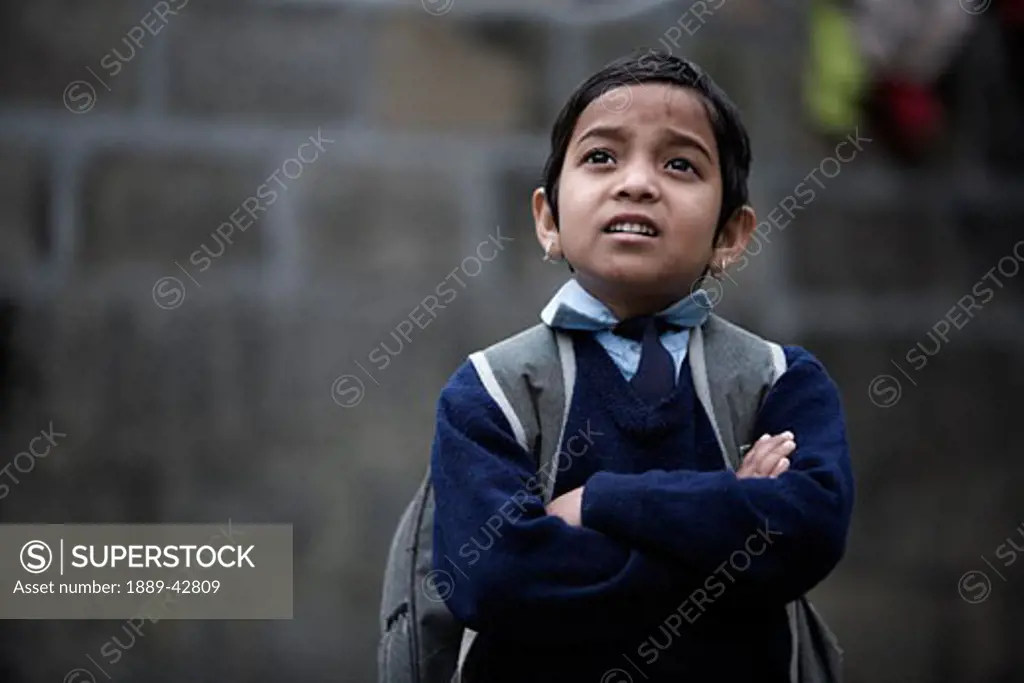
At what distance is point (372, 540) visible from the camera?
4449mm

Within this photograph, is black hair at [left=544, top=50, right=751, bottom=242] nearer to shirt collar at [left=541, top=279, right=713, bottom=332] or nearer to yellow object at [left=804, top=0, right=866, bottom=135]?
shirt collar at [left=541, top=279, right=713, bottom=332]

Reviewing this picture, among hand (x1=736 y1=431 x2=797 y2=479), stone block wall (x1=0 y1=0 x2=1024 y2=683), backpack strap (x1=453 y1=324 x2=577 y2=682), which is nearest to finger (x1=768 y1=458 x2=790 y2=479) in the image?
hand (x1=736 y1=431 x2=797 y2=479)

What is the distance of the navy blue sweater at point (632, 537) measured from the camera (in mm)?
1783

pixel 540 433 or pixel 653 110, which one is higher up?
pixel 653 110

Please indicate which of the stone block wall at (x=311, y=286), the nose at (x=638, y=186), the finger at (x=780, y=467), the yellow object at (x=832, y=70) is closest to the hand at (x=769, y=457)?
the finger at (x=780, y=467)

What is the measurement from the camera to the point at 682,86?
2.00 m

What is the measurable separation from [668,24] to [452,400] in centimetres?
326

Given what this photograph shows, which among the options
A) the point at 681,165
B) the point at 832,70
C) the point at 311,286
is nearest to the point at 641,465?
the point at 681,165

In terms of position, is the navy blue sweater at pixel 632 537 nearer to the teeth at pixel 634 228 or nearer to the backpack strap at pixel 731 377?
the backpack strap at pixel 731 377

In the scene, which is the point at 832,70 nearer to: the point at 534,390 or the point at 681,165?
the point at 681,165

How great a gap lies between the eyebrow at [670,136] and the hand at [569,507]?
50cm

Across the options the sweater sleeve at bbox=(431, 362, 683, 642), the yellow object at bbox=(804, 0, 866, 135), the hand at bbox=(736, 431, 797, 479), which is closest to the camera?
the sweater sleeve at bbox=(431, 362, 683, 642)

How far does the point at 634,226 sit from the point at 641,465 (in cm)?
34

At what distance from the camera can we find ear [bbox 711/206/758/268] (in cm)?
210
